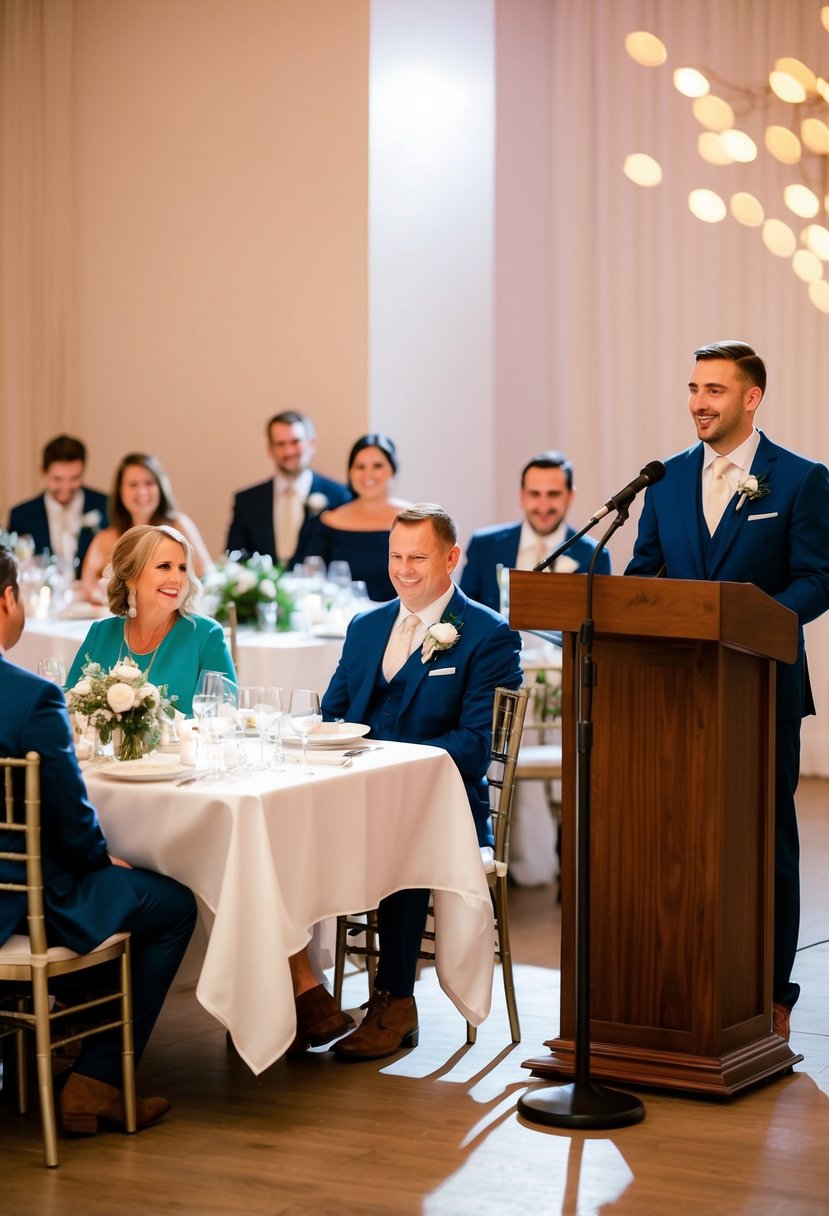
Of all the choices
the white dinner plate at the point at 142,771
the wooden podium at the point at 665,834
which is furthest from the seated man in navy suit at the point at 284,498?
the wooden podium at the point at 665,834

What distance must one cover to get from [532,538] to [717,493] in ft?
8.79

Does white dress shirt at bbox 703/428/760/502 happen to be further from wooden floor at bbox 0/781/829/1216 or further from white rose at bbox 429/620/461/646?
wooden floor at bbox 0/781/829/1216

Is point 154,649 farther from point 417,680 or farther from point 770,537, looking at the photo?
point 770,537

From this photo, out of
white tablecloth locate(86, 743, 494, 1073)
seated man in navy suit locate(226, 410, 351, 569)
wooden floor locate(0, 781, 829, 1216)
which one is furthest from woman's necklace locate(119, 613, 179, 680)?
seated man in navy suit locate(226, 410, 351, 569)

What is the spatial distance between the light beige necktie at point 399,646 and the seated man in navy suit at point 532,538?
2259mm

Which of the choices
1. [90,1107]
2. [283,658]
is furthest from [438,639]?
[283,658]

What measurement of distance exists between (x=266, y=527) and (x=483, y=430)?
56.0 inches

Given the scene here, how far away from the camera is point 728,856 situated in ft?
13.4

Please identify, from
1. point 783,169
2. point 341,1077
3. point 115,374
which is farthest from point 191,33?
point 341,1077

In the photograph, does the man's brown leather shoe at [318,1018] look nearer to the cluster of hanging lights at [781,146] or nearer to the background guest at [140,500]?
the background guest at [140,500]

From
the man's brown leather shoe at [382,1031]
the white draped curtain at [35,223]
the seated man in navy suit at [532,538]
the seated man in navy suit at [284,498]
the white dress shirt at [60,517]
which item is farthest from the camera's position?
the white draped curtain at [35,223]

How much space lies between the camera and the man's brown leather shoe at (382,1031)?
4430 millimetres

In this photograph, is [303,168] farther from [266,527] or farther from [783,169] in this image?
[783,169]

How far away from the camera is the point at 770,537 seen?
14.8 ft
